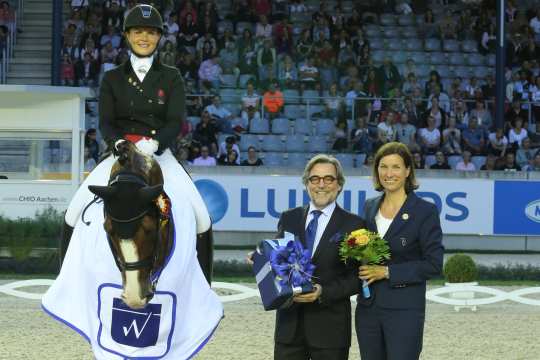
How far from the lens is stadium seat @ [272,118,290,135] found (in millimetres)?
20547

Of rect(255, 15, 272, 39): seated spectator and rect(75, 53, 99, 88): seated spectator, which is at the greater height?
rect(255, 15, 272, 39): seated spectator

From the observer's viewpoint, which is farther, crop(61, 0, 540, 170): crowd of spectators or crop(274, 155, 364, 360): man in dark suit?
crop(61, 0, 540, 170): crowd of spectators

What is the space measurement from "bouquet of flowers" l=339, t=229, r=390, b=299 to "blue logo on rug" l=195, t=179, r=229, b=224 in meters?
12.2

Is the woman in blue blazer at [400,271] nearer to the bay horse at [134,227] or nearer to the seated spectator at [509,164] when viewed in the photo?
the bay horse at [134,227]

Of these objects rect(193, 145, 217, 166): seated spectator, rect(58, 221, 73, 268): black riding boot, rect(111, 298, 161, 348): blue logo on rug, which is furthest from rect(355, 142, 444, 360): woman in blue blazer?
rect(193, 145, 217, 166): seated spectator

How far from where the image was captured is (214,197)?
59.0ft

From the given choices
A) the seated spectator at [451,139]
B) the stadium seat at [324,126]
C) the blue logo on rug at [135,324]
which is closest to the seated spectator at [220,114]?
the stadium seat at [324,126]

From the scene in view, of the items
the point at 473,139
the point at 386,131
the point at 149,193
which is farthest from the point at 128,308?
the point at 473,139

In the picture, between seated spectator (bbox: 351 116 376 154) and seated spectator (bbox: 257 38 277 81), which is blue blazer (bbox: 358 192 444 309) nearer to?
seated spectator (bbox: 351 116 376 154)

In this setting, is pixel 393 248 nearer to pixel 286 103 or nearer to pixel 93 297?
pixel 93 297

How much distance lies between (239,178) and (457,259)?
5.88 m

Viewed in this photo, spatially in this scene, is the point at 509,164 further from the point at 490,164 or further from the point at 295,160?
the point at 295,160

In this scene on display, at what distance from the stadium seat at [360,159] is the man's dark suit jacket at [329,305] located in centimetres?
1358

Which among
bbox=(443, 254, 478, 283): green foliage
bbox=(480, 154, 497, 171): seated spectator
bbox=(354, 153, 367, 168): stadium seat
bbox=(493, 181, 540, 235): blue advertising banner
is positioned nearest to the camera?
bbox=(443, 254, 478, 283): green foliage
